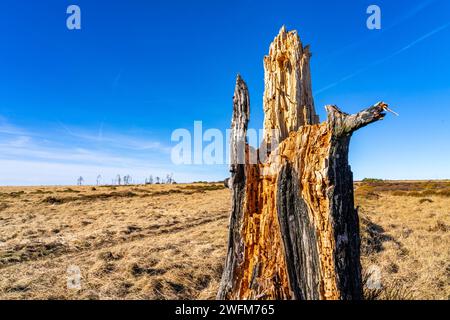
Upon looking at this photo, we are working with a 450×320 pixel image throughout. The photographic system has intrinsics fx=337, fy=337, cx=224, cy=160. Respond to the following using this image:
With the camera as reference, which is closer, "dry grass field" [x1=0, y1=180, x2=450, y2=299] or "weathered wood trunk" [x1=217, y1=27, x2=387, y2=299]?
"weathered wood trunk" [x1=217, y1=27, x2=387, y2=299]

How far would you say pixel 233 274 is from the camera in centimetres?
489

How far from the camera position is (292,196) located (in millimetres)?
4574

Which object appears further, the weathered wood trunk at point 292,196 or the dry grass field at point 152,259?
the dry grass field at point 152,259

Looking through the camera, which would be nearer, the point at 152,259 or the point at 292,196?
the point at 292,196

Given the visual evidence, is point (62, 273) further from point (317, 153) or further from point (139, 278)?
point (317, 153)

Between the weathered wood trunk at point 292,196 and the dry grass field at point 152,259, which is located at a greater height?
the weathered wood trunk at point 292,196

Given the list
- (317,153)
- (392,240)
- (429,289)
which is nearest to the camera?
(317,153)

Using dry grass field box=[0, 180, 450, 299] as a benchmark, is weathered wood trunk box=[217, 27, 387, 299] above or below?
above

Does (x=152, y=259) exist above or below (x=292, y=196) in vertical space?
below

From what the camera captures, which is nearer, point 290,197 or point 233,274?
point 290,197

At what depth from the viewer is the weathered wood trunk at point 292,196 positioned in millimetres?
4191

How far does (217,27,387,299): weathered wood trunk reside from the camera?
419 cm
